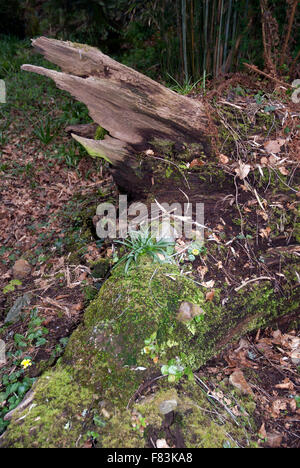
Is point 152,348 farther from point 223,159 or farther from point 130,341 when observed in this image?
point 223,159

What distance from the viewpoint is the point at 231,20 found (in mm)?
4051

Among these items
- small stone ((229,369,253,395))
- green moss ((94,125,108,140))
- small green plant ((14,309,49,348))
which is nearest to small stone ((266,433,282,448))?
small stone ((229,369,253,395))

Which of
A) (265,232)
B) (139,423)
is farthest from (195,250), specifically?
(139,423)

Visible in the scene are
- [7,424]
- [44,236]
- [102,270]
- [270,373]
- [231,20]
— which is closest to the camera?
[7,424]

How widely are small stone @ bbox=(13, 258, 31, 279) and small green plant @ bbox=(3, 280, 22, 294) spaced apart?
0.12 meters

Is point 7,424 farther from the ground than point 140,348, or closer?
closer

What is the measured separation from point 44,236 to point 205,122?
2208mm

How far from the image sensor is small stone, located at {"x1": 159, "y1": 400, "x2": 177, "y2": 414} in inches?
66.1

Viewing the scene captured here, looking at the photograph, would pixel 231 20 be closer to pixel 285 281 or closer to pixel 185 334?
pixel 285 281

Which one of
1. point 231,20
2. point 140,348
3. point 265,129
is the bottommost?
point 140,348


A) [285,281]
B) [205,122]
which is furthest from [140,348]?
[205,122]

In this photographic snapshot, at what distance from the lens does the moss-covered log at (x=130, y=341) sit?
1646 mm

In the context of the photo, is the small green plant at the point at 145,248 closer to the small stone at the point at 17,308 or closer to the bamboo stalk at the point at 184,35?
the small stone at the point at 17,308

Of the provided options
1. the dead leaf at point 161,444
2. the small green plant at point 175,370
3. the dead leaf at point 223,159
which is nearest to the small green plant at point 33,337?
the small green plant at point 175,370
